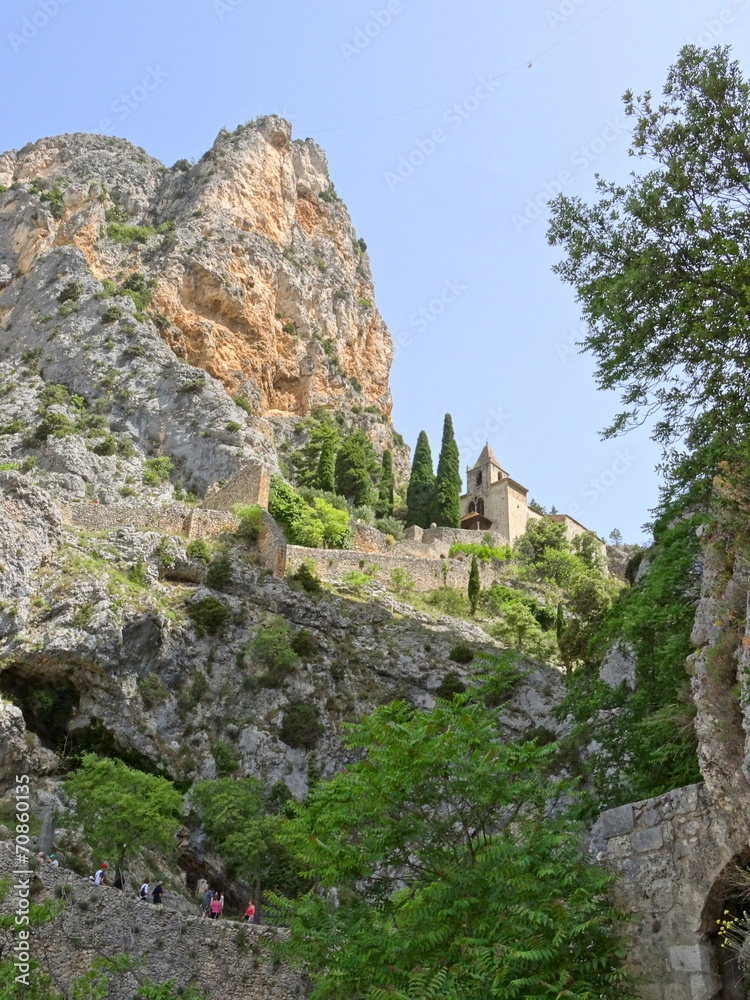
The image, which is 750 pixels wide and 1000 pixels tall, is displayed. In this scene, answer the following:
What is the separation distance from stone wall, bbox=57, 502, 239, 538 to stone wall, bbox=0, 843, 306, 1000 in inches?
800

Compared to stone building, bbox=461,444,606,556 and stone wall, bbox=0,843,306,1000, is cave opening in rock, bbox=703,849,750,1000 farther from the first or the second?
stone building, bbox=461,444,606,556

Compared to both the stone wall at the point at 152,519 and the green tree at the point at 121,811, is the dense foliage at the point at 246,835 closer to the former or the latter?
the green tree at the point at 121,811

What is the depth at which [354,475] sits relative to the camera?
62562 millimetres

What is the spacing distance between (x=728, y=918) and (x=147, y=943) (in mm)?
11327

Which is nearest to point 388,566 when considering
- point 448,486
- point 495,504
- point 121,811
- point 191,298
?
point 121,811

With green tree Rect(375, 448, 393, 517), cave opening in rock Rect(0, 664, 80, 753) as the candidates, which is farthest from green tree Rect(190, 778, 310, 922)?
green tree Rect(375, 448, 393, 517)

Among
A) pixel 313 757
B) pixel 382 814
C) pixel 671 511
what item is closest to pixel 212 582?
pixel 313 757

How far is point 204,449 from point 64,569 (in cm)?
Answer: 2251

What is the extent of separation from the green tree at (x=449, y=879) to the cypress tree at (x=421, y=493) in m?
50.9

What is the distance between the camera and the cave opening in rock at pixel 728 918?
323 inches

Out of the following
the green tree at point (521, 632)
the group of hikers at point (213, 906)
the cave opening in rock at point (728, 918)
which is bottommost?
the group of hikers at point (213, 906)

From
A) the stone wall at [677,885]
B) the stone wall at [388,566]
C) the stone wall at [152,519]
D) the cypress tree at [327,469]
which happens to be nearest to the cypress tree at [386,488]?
the cypress tree at [327,469]

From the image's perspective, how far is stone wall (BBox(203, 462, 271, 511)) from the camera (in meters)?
41.1

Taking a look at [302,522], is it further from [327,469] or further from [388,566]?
[327,469]
